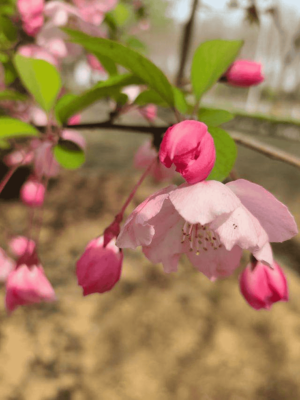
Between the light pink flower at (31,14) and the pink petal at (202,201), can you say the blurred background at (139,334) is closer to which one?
the light pink flower at (31,14)

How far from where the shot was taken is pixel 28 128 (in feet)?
1.82

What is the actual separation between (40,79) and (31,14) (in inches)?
12.5

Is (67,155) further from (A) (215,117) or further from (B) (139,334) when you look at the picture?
(B) (139,334)

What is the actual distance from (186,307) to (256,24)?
3325 mm

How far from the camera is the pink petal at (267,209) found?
42 cm

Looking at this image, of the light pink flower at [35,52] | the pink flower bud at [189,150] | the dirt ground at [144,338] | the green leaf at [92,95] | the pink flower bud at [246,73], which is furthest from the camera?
the dirt ground at [144,338]

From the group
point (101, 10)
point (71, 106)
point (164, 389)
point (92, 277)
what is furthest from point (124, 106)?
point (164, 389)

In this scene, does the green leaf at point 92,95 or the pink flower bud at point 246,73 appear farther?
the pink flower bud at point 246,73

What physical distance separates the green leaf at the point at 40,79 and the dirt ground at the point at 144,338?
300 cm

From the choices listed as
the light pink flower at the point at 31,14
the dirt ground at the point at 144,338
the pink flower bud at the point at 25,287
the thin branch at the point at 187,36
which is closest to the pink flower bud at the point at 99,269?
the pink flower bud at the point at 25,287

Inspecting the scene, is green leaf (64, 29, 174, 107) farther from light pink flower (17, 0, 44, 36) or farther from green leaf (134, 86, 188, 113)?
light pink flower (17, 0, 44, 36)

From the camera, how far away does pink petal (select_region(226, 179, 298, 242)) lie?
42cm

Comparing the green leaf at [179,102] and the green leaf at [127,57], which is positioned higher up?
the green leaf at [127,57]

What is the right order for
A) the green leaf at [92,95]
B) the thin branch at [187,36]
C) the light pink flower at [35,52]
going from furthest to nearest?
the light pink flower at [35,52]
the thin branch at [187,36]
the green leaf at [92,95]
